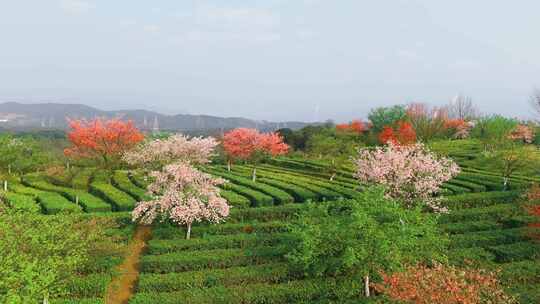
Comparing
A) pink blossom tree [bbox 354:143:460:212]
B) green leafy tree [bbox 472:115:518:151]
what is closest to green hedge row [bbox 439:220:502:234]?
pink blossom tree [bbox 354:143:460:212]

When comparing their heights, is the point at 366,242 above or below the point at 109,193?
above

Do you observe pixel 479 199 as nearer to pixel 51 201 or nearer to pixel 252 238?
pixel 252 238

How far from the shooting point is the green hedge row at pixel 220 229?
2948cm

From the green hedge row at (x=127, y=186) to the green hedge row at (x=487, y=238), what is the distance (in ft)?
70.4

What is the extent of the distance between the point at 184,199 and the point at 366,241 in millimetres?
12679

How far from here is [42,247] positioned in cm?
1970

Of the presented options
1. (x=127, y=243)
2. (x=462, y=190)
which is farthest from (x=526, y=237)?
(x=127, y=243)

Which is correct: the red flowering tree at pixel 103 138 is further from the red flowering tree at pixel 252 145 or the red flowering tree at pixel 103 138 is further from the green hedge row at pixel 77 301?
the green hedge row at pixel 77 301

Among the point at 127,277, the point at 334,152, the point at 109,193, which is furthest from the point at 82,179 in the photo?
the point at 334,152

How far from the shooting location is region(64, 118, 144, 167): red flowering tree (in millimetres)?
41688

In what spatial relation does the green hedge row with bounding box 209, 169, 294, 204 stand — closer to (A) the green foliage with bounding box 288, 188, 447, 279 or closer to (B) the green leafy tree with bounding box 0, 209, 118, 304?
(A) the green foliage with bounding box 288, 188, 447, 279

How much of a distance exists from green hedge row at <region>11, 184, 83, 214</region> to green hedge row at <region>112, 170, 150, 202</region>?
4.91 meters

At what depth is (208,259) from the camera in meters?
25.1

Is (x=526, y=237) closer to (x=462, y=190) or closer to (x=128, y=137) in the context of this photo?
(x=462, y=190)
